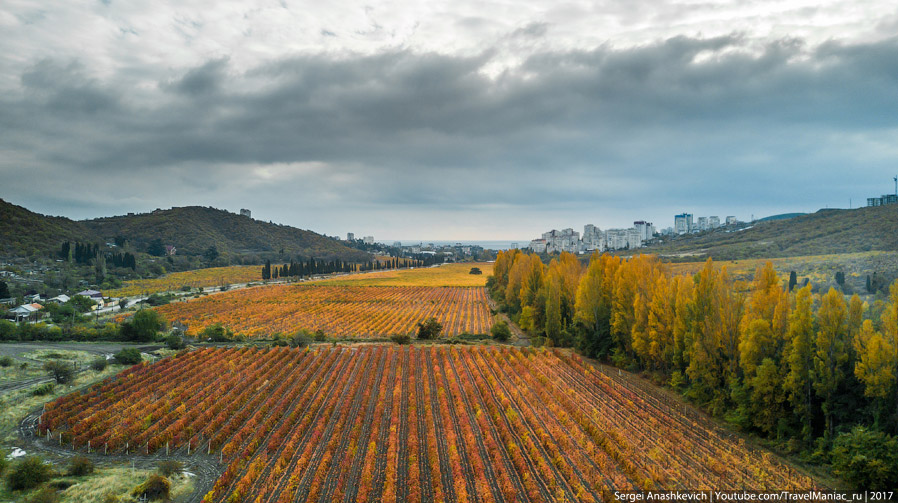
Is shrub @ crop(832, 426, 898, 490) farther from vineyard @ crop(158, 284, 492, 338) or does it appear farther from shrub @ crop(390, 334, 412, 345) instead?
vineyard @ crop(158, 284, 492, 338)

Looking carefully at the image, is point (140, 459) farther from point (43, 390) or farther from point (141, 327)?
point (141, 327)

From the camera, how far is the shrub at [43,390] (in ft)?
98.6

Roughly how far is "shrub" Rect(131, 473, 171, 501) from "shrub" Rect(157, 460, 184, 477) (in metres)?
1.57

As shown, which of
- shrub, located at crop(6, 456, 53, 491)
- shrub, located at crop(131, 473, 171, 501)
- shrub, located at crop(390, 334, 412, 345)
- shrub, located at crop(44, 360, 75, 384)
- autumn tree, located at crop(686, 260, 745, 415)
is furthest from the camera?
shrub, located at crop(390, 334, 412, 345)

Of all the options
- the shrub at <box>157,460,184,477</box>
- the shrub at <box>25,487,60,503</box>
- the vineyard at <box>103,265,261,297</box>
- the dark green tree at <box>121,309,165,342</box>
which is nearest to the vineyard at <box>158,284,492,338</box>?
the dark green tree at <box>121,309,165,342</box>

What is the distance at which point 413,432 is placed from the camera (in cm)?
2261

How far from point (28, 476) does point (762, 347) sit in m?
35.5

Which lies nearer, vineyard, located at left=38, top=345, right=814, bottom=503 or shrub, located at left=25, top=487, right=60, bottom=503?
shrub, located at left=25, top=487, right=60, bottom=503

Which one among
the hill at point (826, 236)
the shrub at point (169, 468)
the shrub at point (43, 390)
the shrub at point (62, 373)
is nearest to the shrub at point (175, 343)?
the shrub at point (62, 373)

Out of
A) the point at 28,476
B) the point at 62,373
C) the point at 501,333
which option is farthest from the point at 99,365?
the point at 501,333

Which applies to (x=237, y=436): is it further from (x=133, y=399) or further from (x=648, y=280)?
(x=648, y=280)

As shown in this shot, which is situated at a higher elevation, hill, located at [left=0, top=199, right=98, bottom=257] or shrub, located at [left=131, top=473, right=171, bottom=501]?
hill, located at [left=0, top=199, right=98, bottom=257]

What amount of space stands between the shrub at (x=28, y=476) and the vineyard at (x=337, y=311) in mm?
33130

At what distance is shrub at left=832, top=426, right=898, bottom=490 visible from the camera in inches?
648
